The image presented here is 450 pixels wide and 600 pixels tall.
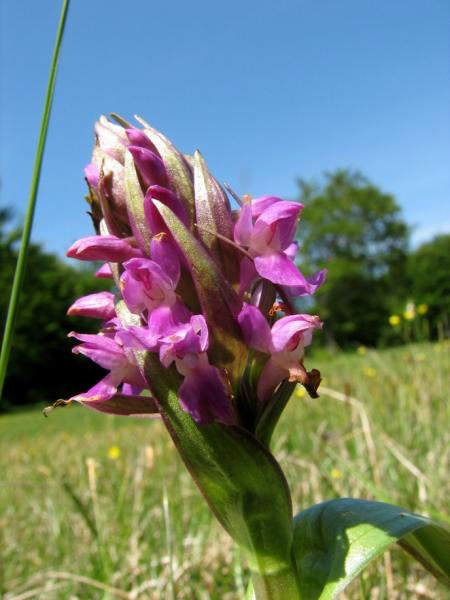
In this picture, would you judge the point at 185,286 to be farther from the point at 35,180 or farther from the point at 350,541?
the point at 350,541

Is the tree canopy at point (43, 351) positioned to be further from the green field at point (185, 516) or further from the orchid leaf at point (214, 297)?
the orchid leaf at point (214, 297)

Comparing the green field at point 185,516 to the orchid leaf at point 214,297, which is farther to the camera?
the green field at point 185,516

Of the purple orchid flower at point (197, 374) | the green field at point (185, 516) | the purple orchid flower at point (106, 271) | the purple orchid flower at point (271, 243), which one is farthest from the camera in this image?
the green field at point (185, 516)

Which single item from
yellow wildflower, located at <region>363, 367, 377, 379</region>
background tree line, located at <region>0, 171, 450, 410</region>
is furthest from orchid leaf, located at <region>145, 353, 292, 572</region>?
background tree line, located at <region>0, 171, 450, 410</region>

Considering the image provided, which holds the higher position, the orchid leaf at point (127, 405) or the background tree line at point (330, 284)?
A: the background tree line at point (330, 284)

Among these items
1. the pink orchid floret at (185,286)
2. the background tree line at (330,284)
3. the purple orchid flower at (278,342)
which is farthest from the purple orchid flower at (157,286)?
the background tree line at (330,284)

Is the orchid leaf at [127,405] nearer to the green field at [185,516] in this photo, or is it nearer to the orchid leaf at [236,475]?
the orchid leaf at [236,475]

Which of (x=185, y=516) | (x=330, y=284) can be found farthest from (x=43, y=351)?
(x=185, y=516)

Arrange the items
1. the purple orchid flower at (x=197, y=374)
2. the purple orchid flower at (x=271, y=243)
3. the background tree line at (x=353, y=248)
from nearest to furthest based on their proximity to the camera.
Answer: the purple orchid flower at (x=197, y=374) → the purple orchid flower at (x=271, y=243) → the background tree line at (x=353, y=248)

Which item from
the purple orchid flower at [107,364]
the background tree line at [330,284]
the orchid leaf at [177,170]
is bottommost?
the purple orchid flower at [107,364]

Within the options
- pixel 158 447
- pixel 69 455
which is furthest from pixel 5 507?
pixel 69 455
